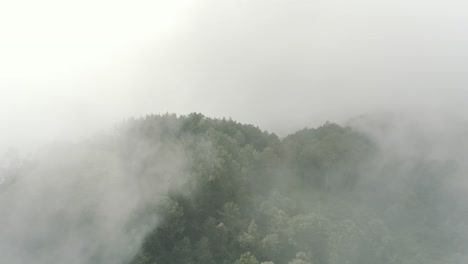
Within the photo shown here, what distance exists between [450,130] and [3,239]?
236 ft

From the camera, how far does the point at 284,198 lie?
5281 cm

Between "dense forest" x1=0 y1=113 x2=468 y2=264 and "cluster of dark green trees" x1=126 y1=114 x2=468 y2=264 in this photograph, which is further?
"cluster of dark green trees" x1=126 y1=114 x2=468 y2=264

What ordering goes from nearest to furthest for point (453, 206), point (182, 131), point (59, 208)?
point (59, 208), point (182, 131), point (453, 206)

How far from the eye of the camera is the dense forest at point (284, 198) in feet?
137

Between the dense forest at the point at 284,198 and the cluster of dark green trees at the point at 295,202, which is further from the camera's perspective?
the cluster of dark green trees at the point at 295,202

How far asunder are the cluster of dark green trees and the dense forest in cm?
11

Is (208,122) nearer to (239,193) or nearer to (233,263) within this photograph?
(239,193)

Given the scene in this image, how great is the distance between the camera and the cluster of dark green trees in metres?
42.4

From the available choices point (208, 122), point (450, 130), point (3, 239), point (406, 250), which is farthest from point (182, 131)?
point (450, 130)

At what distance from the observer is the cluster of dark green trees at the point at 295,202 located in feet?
139

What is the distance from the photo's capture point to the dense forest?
41906mm

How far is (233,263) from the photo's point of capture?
4084 centimetres

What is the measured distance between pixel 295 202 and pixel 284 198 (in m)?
1.62

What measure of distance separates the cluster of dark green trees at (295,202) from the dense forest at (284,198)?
4.4 inches
